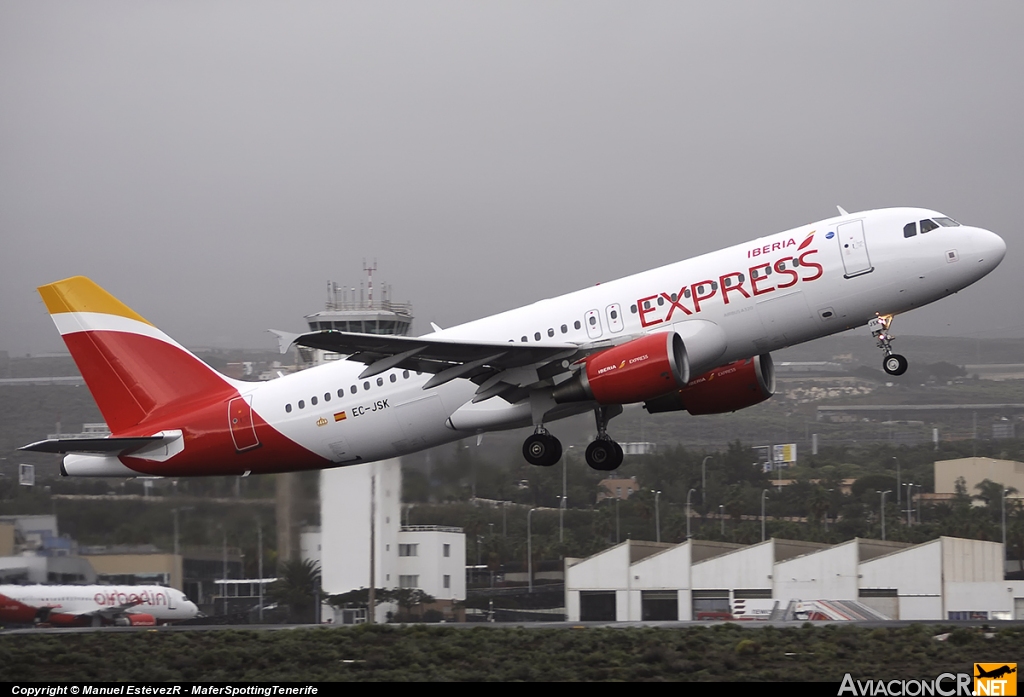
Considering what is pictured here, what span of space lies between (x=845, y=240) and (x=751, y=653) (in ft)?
34.1

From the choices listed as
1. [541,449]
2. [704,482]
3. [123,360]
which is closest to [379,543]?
[123,360]

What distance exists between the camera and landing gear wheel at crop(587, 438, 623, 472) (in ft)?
87.0

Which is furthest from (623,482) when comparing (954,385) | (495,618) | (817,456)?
(954,385)

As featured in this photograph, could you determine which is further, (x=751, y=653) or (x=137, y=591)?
(x=137, y=591)

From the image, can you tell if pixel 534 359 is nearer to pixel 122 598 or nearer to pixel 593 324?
pixel 593 324

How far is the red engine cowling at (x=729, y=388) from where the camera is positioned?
2656cm

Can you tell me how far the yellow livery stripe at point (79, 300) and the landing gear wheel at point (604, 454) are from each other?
11.6m

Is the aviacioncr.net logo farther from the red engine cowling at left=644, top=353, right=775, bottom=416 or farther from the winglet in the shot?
the winglet

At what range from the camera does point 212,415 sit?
2714cm

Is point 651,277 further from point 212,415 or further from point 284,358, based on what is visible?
point 284,358

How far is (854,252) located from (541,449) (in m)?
7.89

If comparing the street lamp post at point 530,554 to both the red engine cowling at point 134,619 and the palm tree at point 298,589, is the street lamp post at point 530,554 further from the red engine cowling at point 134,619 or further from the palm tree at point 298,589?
the red engine cowling at point 134,619

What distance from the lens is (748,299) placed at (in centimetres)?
2350

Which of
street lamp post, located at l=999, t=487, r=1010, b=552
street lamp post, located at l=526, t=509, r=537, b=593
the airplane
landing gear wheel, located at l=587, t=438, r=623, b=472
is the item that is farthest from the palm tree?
street lamp post, located at l=999, t=487, r=1010, b=552
